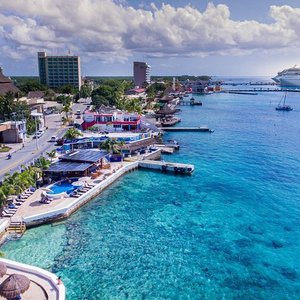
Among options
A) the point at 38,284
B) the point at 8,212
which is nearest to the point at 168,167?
the point at 8,212

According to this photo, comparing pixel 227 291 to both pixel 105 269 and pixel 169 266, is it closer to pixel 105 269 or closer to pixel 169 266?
pixel 169 266

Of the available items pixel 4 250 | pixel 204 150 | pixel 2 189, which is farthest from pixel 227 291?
pixel 204 150

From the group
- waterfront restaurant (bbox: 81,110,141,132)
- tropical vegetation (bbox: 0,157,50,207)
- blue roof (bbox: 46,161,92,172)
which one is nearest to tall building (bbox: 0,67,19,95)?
waterfront restaurant (bbox: 81,110,141,132)

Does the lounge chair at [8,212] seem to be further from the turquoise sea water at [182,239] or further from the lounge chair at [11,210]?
the turquoise sea water at [182,239]

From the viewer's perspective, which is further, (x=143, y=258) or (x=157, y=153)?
(x=157, y=153)

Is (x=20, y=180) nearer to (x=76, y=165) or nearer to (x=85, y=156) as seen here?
(x=76, y=165)
